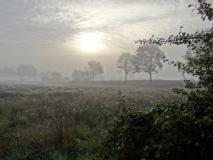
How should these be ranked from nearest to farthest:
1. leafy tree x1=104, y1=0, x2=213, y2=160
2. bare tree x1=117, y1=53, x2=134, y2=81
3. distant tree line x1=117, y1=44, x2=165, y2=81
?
leafy tree x1=104, y1=0, x2=213, y2=160
distant tree line x1=117, y1=44, x2=165, y2=81
bare tree x1=117, y1=53, x2=134, y2=81

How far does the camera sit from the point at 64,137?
40.9 ft

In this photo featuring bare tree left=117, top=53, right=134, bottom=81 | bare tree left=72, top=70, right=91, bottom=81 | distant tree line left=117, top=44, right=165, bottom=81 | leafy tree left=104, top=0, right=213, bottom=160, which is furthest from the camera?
bare tree left=72, top=70, right=91, bottom=81

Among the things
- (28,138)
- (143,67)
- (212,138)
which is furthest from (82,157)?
(143,67)

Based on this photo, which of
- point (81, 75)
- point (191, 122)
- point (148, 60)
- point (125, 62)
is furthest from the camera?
point (81, 75)

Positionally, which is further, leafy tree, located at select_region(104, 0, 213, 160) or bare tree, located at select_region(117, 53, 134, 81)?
bare tree, located at select_region(117, 53, 134, 81)

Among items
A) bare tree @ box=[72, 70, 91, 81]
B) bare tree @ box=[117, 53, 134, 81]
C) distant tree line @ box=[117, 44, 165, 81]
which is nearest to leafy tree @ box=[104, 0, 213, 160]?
distant tree line @ box=[117, 44, 165, 81]

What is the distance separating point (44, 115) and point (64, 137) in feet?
18.5

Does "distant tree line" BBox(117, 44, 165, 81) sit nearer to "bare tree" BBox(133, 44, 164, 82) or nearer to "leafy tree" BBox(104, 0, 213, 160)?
"bare tree" BBox(133, 44, 164, 82)

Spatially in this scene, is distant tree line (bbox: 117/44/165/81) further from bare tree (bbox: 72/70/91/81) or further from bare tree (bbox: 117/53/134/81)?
bare tree (bbox: 72/70/91/81)

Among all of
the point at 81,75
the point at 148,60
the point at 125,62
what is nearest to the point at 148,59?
the point at 148,60

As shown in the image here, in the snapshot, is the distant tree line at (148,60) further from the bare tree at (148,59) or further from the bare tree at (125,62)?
the bare tree at (125,62)

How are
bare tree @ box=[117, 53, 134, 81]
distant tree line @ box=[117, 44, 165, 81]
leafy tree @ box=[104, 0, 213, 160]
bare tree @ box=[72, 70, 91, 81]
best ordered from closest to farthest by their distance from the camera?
leafy tree @ box=[104, 0, 213, 160] → distant tree line @ box=[117, 44, 165, 81] → bare tree @ box=[117, 53, 134, 81] → bare tree @ box=[72, 70, 91, 81]

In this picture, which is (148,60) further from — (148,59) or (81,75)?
(81,75)

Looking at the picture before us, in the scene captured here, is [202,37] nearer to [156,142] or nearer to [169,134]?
[169,134]
